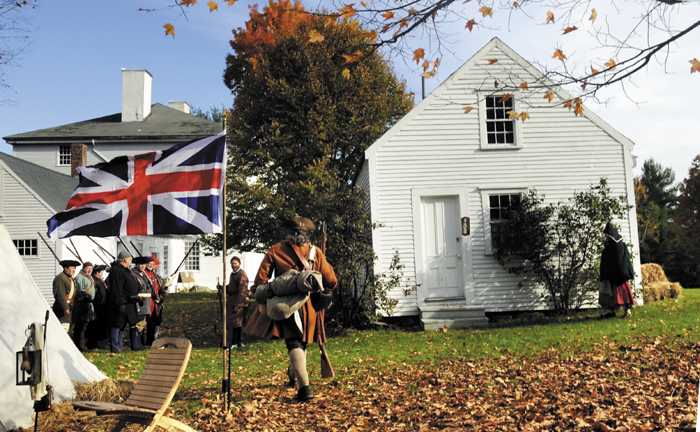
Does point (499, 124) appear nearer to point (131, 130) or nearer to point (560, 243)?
point (560, 243)

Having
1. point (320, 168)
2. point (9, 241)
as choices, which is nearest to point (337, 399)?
point (9, 241)

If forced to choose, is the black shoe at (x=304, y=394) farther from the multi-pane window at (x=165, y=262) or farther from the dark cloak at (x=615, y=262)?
the multi-pane window at (x=165, y=262)

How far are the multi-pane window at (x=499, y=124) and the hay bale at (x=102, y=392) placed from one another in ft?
36.2

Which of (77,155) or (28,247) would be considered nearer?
(28,247)

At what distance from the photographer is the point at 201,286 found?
3334 cm

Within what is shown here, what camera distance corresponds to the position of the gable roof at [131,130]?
3338 centimetres

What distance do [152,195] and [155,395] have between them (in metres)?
2.76

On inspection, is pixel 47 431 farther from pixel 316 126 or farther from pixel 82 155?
pixel 82 155

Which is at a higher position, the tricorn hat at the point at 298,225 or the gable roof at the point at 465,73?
the gable roof at the point at 465,73

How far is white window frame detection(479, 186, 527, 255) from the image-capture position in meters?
14.7

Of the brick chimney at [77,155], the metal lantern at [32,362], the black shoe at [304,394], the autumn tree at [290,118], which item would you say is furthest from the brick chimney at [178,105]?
the metal lantern at [32,362]

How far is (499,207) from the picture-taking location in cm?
1495

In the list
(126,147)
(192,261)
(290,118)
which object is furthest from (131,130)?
(290,118)

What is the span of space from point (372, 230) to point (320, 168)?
20.4ft
